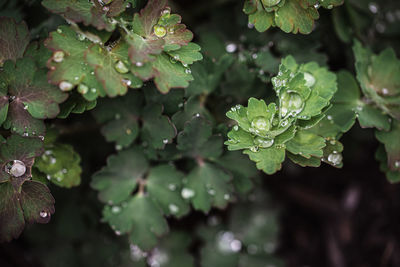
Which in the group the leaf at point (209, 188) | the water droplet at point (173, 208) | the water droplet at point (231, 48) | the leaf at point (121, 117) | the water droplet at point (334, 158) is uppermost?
the water droplet at point (231, 48)

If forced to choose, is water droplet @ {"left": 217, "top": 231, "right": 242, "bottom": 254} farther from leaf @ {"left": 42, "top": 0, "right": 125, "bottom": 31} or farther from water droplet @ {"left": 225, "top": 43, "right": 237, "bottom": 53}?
leaf @ {"left": 42, "top": 0, "right": 125, "bottom": 31}

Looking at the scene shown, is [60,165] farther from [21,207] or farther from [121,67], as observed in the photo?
[121,67]

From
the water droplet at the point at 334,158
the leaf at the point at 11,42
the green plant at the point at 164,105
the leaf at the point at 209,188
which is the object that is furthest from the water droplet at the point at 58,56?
the water droplet at the point at 334,158

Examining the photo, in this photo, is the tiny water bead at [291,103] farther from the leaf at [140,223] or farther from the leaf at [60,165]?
the leaf at [60,165]

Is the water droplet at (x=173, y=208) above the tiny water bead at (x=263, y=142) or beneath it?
beneath

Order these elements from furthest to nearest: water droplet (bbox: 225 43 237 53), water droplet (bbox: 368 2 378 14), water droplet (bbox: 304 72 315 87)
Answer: water droplet (bbox: 368 2 378 14)
water droplet (bbox: 225 43 237 53)
water droplet (bbox: 304 72 315 87)

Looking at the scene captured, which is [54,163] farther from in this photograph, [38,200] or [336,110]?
[336,110]

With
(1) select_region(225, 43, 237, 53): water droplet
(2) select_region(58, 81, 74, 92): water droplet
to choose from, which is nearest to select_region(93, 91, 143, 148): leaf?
(2) select_region(58, 81, 74, 92): water droplet
